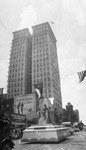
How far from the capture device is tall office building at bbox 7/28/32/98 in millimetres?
89825

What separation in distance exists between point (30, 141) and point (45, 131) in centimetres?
202

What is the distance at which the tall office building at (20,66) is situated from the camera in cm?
8982

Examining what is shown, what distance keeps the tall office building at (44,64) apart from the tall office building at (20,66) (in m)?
7.39

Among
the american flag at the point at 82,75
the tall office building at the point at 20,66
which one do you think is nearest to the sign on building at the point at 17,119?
the american flag at the point at 82,75

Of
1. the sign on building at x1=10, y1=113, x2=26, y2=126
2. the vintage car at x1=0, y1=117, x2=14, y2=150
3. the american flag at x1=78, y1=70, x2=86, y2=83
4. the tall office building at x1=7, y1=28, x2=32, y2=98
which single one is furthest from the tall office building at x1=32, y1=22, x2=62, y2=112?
the vintage car at x1=0, y1=117, x2=14, y2=150

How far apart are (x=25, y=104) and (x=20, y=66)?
2063 inches

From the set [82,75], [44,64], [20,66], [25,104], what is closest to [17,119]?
[25,104]

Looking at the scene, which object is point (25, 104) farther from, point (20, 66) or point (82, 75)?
point (20, 66)

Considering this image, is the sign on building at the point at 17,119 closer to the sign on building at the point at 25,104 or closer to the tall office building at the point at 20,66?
the sign on building at the point at 25,104

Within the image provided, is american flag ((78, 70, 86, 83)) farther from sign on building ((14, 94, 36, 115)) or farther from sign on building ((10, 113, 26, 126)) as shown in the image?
sign on building ((14, 94, 36, 115))

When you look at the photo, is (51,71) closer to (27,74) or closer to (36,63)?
(36,63)

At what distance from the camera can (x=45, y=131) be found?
1347cm

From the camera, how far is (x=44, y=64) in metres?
92.1

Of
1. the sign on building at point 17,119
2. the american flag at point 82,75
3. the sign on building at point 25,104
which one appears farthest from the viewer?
the sign on building at point 25,104
